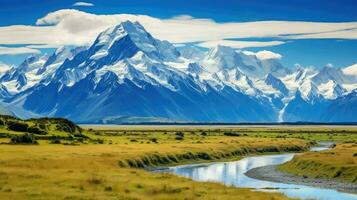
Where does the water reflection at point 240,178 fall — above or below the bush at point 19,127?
below

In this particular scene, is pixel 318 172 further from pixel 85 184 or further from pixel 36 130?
pixel 36 130

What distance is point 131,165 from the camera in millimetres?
112812

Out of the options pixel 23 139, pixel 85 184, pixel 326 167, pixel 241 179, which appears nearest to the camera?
pixel 85 184

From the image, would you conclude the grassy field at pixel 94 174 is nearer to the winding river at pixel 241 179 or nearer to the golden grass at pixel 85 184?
the golden grass at pixel 85 184

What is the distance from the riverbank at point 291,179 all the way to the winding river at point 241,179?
1946mm

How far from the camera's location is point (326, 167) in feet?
336

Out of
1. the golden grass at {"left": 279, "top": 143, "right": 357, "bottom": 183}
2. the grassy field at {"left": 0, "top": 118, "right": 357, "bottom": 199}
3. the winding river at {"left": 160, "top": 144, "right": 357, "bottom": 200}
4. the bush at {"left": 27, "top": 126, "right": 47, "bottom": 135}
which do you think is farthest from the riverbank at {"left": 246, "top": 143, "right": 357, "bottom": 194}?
the bush at {"left": 27, "top": 126, "right": 47, "bottom": 135}

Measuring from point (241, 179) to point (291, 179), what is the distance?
26.9 feet

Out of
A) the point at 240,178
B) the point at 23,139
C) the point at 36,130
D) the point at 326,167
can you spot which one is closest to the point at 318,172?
the point at 326,167

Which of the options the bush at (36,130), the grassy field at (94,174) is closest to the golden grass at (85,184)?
the grassy field at (94,174)

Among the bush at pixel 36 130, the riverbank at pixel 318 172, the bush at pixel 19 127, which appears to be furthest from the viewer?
the bush at pixel 19 127

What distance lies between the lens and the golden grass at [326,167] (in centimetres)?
9417

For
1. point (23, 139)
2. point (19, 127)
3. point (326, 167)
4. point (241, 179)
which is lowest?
point (241, 179)

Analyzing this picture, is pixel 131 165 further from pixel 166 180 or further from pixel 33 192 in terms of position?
pixel 33 192
